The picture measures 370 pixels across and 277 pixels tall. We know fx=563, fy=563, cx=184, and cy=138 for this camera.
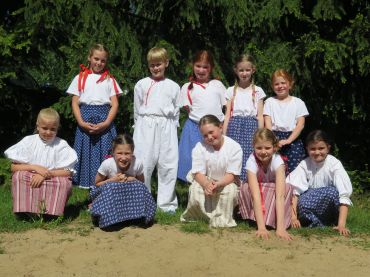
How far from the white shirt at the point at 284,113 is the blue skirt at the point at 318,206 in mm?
744

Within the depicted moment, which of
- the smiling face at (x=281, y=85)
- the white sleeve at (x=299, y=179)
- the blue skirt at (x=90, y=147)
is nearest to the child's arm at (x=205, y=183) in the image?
the white sleeve at (x=299, y=179)

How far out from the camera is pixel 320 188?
5.47m

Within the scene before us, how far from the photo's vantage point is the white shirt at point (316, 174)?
5.45 meters

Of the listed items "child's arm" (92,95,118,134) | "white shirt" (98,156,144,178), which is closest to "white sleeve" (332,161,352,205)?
"white shirt" (98,156,144,178)

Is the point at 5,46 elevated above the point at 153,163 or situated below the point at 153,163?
above

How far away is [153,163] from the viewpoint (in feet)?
19.3

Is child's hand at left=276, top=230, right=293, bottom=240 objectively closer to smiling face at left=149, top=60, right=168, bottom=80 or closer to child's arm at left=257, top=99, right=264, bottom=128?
child's arm at left=257, top=99, right=264, bottom=128

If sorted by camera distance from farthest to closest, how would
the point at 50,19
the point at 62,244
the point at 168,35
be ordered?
the point at 168,35
the point at 50,19
the point at 62,244

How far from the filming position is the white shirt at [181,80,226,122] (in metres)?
5.89

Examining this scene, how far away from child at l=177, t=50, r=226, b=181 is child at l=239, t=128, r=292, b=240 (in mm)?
811

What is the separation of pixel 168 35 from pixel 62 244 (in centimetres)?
352

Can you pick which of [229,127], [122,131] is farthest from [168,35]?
[229,127]

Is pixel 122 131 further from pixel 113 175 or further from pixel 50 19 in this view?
pixel 113 175

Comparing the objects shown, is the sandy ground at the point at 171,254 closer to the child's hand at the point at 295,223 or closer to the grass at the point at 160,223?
the grass at the point at 160,223
